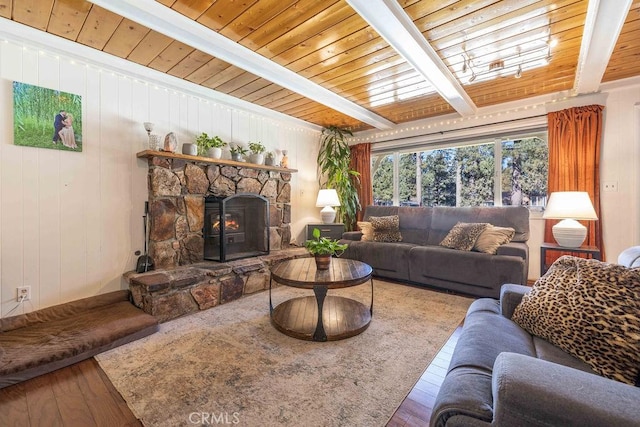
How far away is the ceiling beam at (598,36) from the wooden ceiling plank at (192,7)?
8.29 ft

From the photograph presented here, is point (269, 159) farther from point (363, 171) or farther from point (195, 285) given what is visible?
point (195, 285)

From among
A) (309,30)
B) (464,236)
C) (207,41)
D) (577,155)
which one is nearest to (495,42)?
(309,30)

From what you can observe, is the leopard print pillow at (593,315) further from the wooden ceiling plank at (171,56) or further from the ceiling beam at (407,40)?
the wooden ceiling plank at (171,56)

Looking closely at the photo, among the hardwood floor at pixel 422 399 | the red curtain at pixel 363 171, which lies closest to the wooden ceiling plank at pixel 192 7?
the hardwood floor at pixel 422 399

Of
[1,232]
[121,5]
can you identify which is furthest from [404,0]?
[1,232]

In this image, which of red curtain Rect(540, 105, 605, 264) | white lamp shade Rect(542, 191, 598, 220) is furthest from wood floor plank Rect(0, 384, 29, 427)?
red curtain Rect(540, 105, 605, 264)

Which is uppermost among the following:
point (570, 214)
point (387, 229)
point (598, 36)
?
point (598, 36)

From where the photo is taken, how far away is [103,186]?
2.72 meters

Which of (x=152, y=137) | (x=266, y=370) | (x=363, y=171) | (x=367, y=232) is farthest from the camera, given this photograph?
(x=363, y=171)

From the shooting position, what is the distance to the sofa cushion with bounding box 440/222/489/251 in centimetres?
336

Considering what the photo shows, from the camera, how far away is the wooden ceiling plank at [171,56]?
8.01 feet

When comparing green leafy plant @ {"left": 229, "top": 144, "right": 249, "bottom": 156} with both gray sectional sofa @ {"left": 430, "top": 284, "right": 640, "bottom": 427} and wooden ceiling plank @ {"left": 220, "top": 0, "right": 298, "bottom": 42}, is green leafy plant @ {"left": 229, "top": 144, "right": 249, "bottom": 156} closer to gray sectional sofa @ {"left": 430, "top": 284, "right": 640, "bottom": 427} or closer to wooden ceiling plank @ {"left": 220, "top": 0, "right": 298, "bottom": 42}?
wooden ceiling plank @ {"left": 220, "top": 0, "right": 298, "bottom": 42}

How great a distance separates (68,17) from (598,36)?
12.9 feet

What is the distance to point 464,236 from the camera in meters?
3.43
